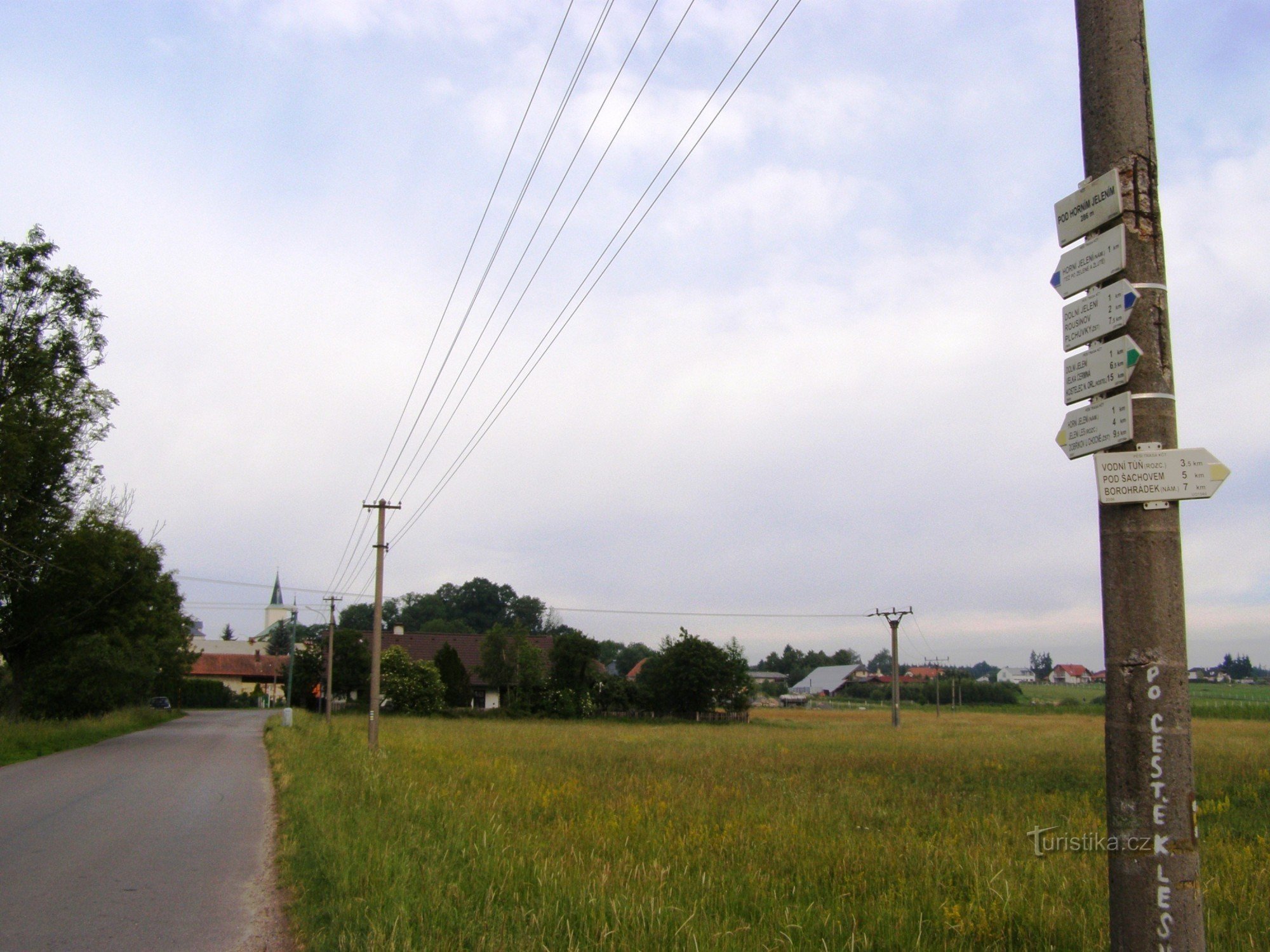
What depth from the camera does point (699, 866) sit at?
7.71 meters

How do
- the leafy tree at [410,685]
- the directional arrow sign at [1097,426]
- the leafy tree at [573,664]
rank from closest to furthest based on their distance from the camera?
the directional arrow sign at [1097,426], the leafy tree at [410,685], the leafy tree at [573,664]

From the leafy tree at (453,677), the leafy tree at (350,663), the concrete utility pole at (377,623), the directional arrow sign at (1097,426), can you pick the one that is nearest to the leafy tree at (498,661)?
the leafy tree at (453,677)

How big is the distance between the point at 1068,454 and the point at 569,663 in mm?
59487

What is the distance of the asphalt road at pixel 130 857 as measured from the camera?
7.01 meters

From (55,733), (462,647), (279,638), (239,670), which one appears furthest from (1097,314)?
(279,638)

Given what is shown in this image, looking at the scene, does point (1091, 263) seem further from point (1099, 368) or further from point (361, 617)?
point (361, 617)

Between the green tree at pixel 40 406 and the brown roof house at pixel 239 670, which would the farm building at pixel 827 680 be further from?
the green tree at pixel 40 406

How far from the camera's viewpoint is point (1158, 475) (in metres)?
3.09

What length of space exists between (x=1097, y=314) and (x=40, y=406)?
32.5 metres

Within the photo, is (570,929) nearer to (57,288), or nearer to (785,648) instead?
(57,288)

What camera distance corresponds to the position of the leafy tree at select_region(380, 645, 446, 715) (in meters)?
58.3

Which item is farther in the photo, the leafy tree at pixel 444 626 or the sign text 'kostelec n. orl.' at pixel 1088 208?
the leafy tree at pixel 444 626

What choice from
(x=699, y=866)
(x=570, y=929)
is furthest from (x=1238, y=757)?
(x=570, y=929)

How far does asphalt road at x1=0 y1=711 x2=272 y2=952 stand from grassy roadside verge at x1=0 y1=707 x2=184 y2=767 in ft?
13.0
